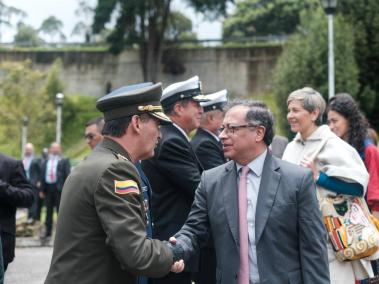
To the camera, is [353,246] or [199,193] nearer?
[199,193]

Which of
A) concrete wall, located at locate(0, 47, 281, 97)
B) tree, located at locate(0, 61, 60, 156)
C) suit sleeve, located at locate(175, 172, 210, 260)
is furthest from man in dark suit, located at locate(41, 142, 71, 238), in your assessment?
concrete wall, located at locate(0, 47, 281, 97)

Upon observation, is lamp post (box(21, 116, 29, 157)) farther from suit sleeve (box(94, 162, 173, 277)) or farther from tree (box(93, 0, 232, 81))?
suit sleeve (box(94, 162, 173, 277))

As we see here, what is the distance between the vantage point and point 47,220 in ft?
47.9

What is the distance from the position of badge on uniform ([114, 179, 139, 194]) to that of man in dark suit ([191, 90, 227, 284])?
190cm

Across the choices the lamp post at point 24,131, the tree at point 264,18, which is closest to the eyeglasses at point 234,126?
the lamp post at point 24,131

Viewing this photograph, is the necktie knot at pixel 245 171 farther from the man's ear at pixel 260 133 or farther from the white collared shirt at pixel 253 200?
the man's ear at pixel 260 133

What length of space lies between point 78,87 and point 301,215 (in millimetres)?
51369

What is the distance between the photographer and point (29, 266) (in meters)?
10.6

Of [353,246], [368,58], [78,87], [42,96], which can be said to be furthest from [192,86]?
[78,87]

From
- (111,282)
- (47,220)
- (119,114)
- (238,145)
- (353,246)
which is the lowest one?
(47,220)

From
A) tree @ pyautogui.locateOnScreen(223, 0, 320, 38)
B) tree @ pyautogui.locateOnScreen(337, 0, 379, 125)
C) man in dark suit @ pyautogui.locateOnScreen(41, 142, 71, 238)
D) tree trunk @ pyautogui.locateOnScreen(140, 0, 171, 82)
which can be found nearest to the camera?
man in dark suit @ pyautogui.locateOnScreen(41, 142, 71, 238)

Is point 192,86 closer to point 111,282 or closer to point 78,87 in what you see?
point 111,282

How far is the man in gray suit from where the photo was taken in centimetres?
365

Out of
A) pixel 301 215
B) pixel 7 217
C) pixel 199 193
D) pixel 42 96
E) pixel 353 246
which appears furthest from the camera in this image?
pixel 42 96
